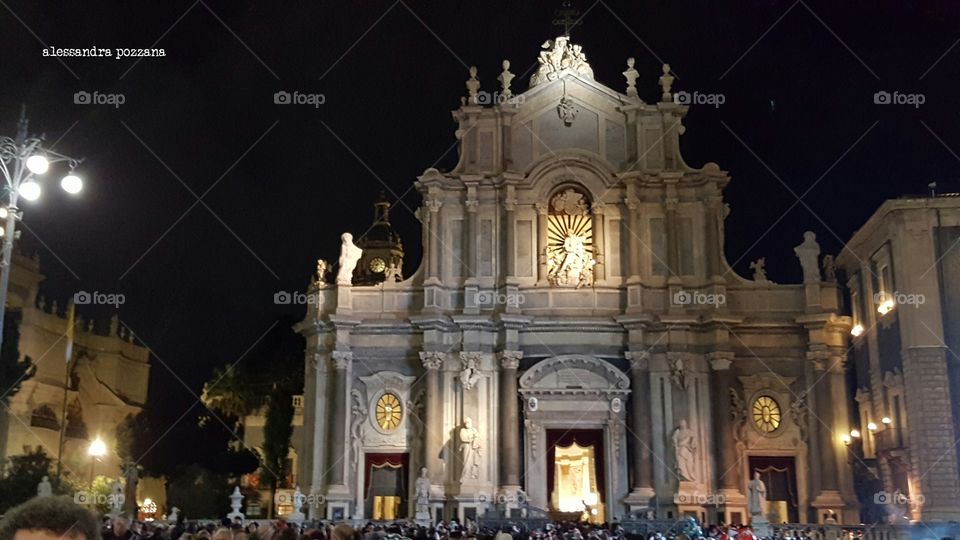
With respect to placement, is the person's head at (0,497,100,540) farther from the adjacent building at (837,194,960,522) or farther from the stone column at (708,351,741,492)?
the stone column at (708,351,741,492)

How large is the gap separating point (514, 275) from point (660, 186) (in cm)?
602

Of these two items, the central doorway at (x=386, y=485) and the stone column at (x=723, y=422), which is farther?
the central doorway at (x=386, y=485)

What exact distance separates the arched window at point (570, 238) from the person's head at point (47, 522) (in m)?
30.1

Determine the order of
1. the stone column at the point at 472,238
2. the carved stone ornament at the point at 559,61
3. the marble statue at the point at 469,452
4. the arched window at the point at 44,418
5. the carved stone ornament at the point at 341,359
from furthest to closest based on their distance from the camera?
the arched window at the point at 44,418 < the carved stone ornament at the point at 559,61 < the stone column at the point at 472,238 < the carved stone ornament at the point at 341,359 < the marble statue at the point at 469,452

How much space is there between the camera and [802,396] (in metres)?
32.2

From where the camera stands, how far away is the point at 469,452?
3112cm

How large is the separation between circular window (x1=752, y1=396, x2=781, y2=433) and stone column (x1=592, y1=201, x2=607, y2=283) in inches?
268

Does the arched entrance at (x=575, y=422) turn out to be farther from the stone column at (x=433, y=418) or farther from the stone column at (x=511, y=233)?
the stone column at (x=511, y=233)

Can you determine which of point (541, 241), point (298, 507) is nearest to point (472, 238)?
point (541, 241)

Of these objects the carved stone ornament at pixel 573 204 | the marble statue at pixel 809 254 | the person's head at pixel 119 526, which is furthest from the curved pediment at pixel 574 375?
the person's head at pixel 119 526

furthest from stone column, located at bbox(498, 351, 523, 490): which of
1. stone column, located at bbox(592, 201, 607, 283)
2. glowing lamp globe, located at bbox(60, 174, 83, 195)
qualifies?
glowing lamp globe, located at bbox(60, 174, 83, 195)

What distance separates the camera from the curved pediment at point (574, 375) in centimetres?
3189

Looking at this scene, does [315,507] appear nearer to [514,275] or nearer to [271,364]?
[514,275]

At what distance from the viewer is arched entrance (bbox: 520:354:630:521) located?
3148 cm
